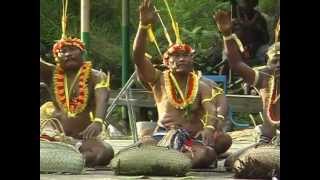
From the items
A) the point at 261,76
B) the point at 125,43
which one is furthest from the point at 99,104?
the point at 261,76

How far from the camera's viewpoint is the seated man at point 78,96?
5871 millimetres

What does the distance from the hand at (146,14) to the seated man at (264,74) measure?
52cm

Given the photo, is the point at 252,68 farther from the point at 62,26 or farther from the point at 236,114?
the point at 62,26

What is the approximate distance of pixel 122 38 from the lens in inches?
229

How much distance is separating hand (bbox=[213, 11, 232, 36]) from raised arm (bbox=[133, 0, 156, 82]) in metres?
0.52

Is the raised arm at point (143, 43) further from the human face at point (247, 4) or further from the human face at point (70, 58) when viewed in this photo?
the human face at point (247, 4)

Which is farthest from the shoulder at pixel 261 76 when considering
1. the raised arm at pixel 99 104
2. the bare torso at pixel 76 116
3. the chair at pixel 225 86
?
the bare torso at pixel 76 116

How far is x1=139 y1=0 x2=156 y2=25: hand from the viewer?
18.9 ft

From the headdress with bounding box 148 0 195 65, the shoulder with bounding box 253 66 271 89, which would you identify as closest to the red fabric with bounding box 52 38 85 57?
the headdress with bounding box 148 0 195 65

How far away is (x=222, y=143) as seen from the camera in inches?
228

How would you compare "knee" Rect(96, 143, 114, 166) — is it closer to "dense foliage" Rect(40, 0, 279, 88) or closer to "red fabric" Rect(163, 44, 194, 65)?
"dense foliage" Rect(40, 0, 279, 88)

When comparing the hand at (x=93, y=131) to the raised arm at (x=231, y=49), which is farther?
the hand at (x=93, y=131)
